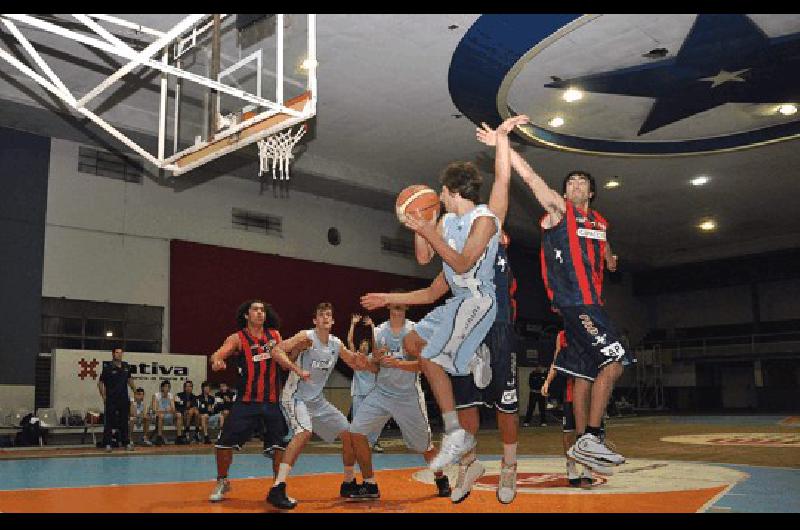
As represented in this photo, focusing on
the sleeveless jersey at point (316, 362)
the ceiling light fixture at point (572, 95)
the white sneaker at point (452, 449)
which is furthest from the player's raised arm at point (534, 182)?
the ceiling light fixture at point (572, 95)

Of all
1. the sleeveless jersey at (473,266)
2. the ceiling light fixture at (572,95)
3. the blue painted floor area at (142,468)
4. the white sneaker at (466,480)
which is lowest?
the blue painted floor area at (142,468)

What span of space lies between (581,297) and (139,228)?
44.4 ft

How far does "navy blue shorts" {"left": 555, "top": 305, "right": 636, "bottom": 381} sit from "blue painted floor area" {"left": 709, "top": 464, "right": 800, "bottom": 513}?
1.15 m

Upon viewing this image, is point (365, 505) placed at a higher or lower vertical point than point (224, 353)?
lower

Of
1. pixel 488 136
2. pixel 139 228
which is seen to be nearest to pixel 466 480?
pixel 488 136

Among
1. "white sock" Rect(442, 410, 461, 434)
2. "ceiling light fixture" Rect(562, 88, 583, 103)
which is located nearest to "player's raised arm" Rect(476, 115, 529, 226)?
"white sock" Rect(442, 410, 461, 434)

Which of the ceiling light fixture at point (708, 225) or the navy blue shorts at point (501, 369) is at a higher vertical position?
the ceiling light fixture at point (708, 225)

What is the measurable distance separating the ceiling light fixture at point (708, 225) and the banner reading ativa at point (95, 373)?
1755 centimetres

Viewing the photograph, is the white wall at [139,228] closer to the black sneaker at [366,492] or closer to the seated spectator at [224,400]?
the seated spectator at [224,400]

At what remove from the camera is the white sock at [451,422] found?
4174 millimetres

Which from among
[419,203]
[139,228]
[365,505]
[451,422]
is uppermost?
[139,228]

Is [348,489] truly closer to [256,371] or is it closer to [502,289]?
[256,371]

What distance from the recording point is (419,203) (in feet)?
15.4

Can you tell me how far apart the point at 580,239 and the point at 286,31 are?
7619 millimetres
